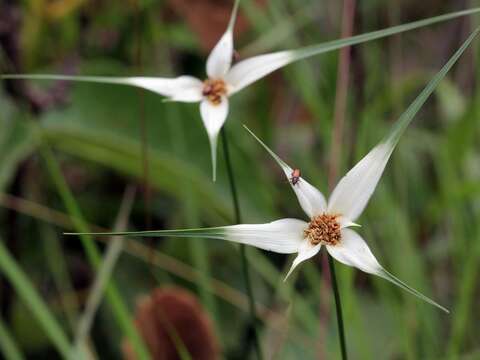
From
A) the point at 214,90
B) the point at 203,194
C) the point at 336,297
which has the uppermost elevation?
the point at 203,194

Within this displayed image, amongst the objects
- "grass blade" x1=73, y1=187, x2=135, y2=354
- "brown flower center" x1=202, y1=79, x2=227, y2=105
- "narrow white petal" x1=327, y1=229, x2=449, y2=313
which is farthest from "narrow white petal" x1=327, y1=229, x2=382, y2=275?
"grass blade" x1=73, y1=187, x2=135, y2=354

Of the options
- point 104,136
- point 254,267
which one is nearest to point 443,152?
point 254,267

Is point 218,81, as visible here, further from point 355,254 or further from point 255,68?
point 355,254

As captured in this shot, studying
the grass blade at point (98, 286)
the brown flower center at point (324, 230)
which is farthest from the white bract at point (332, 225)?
the grass blade at point (98, 286)

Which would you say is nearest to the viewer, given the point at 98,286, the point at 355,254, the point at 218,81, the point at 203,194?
the point at 355,254

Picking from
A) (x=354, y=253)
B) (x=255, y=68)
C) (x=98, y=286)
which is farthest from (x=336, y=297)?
(x=98, y=286)

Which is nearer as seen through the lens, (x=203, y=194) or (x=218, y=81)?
(x=218, y=81)

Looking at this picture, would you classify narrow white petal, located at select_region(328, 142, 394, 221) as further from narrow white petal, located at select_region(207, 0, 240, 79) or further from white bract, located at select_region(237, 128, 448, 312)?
narrow white petal, located at select_region(207, 0, 240, 79)

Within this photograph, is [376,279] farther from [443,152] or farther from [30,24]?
[30,24]
